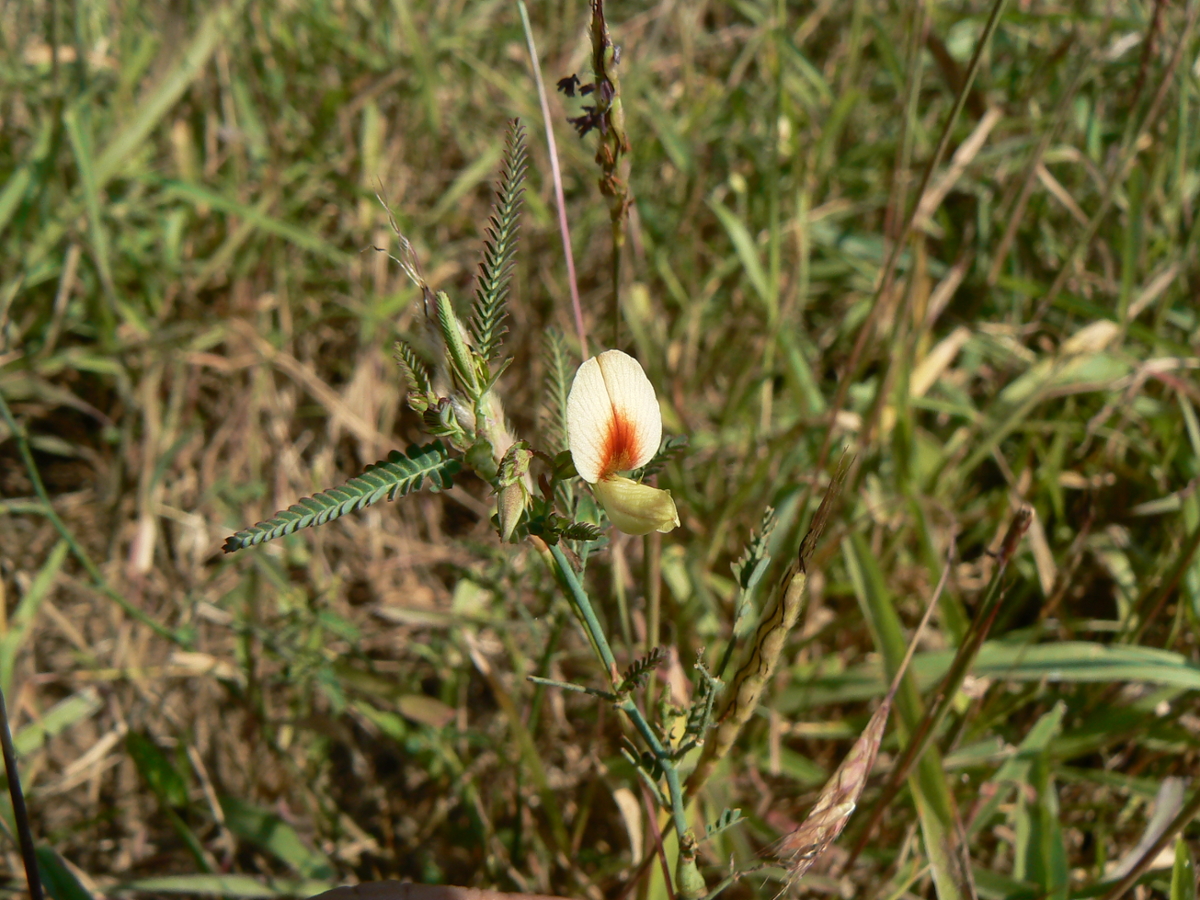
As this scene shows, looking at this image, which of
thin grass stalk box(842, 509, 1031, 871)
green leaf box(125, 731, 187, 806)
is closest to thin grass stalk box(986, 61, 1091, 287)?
thin grass stalk box(842, 509, 1031, 871)

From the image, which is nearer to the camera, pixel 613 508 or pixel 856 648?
pixel 613 508

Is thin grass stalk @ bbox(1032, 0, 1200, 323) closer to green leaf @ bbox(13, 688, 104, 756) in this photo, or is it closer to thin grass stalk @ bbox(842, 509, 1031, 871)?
thin grass stalk @ bbox(842, 509, 1031, 871)

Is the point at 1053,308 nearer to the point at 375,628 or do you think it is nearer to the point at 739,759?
the point at 739,759

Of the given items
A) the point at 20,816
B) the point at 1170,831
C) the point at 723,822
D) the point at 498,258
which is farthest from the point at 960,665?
the point at 20,816

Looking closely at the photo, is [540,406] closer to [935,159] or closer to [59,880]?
[935,159]

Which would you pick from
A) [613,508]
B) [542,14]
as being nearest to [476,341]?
[613,508]

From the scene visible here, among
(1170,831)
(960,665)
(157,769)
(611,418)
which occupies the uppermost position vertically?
(611,418)
